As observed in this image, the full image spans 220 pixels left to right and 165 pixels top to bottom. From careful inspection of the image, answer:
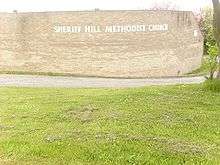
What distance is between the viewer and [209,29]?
45.0 meters

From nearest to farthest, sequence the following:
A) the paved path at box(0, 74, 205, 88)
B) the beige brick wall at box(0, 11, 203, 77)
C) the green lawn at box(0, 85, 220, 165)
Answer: the green lawn at box(0, 85, 220, 165), the paved path at box(0, 74, 205, 88), the beige brick wall at box(0, 11, 203, 77)

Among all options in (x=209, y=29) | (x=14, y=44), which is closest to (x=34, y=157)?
(x=14, y=44)

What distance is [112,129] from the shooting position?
10.0m

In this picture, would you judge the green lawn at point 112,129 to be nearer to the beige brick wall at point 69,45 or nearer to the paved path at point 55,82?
the paved path at point 55,82

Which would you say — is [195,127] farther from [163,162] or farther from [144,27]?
[144,27]

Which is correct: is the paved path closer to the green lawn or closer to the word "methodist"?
the word "methodist"

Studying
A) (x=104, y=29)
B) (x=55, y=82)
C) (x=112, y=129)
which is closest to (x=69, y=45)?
(x=104, y=29)

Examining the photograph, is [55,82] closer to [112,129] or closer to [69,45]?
[69,45]

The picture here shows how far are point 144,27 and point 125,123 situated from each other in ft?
63.0

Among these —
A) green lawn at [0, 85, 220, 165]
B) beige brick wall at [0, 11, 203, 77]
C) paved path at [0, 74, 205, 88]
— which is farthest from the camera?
beige brick wall at [0, 11, 203, 77]

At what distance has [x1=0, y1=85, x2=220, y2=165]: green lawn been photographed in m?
8.34

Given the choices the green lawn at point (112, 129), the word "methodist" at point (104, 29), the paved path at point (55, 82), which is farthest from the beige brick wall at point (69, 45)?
the green lawn at point (112, 129)

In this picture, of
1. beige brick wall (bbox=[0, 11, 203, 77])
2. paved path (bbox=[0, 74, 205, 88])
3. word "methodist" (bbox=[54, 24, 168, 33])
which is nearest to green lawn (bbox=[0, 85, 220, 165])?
paved path (bbox=[0, 74, 205, 88])

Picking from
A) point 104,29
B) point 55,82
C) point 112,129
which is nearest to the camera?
point 112,129
